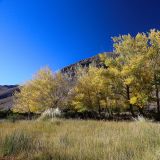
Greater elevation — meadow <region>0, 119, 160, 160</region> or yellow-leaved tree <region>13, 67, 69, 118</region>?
yellow-leaved tree <region>13, 67, 69, 118</region>

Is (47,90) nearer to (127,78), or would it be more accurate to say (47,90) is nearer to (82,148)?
(127,78)

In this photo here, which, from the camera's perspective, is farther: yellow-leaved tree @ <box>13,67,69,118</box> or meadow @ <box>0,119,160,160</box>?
yellow-leaved tree @ <box>13,67,69,118</box>

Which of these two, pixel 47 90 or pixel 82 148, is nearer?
pixel 82 148

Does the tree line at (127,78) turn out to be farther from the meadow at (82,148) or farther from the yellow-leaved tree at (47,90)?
the meadow at (82,148)

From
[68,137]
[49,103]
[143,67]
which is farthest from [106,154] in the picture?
[49,103]

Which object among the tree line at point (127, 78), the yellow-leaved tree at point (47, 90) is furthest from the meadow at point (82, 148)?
the yellow-leaved tree at point (47, 90)

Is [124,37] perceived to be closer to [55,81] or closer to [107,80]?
[107,80]

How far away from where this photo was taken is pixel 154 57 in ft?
83.6

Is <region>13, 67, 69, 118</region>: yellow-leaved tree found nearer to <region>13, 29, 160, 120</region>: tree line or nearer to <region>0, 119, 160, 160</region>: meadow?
<region>13, 29, 160, 120</region>: tree line

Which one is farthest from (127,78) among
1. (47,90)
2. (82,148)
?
(82,148)

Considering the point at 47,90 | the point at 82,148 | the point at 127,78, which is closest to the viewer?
the point at 82,148

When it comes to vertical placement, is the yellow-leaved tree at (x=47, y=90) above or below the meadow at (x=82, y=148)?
above

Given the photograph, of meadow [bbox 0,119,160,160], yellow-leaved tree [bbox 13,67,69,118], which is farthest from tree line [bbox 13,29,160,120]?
meadow [bbox 0,119,160,160]

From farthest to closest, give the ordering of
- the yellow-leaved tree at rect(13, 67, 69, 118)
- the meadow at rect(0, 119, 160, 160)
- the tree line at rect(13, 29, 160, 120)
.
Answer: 1. the yellow-leaved tree at rect(13, 67, 69, 118)
2. the tree line at rect(13, 29, 160, 120)
3. the meadow at rect(0, 119, 160, 160)
